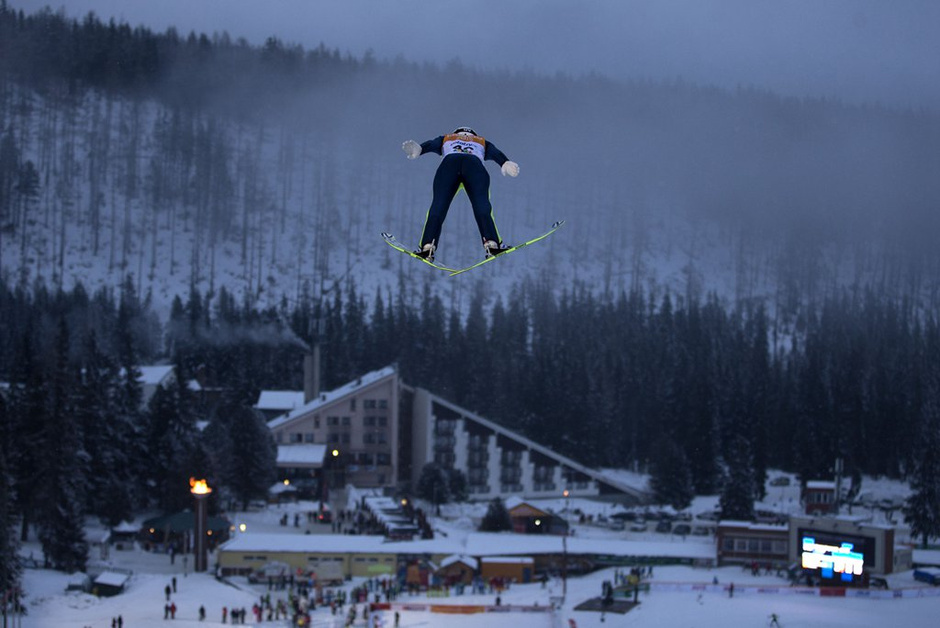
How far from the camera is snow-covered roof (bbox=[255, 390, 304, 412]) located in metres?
86.7

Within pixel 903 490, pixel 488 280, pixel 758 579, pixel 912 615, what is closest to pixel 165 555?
pixel 758 579

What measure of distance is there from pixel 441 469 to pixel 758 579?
25.9 metres

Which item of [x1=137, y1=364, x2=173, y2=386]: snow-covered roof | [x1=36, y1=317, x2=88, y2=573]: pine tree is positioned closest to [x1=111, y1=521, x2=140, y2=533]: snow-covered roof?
[x1=36, y1=317, x2=88, y2=573]: pine tree

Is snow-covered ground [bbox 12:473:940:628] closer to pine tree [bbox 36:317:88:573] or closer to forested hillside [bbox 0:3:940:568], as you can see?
pine tree [bbox 36:317:88:573]

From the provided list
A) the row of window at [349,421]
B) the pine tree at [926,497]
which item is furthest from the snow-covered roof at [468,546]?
the row of window at [349,421]

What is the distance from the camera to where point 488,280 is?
600 feet

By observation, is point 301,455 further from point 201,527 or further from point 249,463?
point 201,527

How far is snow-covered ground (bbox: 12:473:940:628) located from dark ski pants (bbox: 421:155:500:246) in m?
29.0

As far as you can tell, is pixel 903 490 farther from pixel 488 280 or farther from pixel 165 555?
pixel 488 280

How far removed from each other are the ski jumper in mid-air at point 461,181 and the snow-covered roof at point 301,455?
58.8 metres

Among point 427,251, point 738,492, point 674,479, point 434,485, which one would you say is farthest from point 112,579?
point 674,479

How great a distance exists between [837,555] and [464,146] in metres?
39.7

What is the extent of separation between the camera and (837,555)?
49.3 m

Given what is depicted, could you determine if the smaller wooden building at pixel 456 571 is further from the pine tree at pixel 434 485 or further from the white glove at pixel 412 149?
the white glove at pixel 412 149
